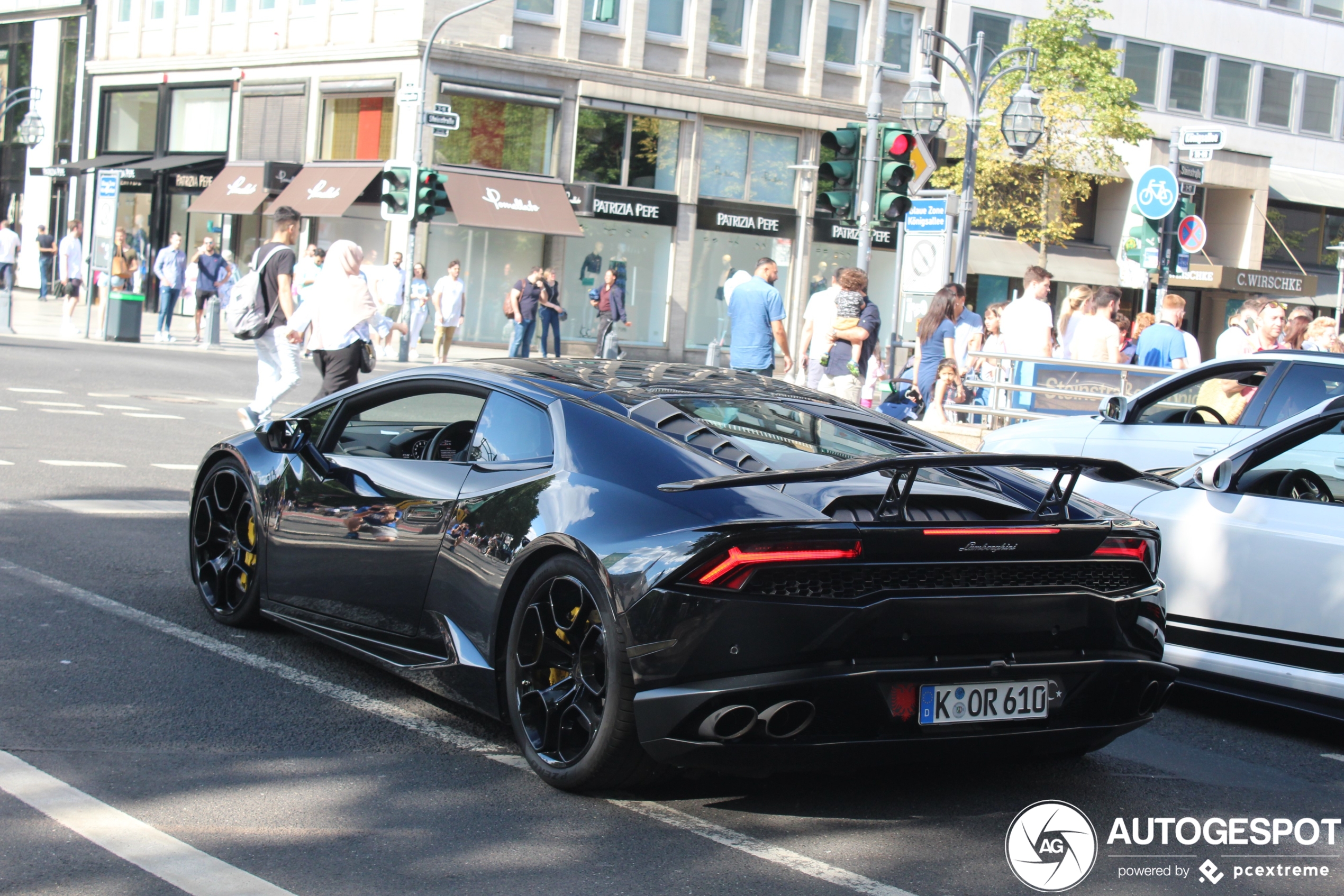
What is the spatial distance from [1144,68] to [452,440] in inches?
1634

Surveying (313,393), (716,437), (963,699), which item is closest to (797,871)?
(963,699)

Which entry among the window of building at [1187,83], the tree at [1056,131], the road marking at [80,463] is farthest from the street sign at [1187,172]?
the window of building at [1187,83]

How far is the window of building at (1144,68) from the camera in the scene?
141 feet

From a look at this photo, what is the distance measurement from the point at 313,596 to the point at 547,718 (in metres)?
1.56

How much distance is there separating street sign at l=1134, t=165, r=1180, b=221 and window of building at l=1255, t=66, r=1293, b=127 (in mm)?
31325

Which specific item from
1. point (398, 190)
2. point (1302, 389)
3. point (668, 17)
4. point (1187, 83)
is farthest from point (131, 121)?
point (1302, 389)

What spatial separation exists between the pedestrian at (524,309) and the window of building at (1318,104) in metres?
30.4

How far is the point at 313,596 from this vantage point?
565 cm

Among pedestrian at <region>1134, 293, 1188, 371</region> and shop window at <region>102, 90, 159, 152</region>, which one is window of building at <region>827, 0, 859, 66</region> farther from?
pedestrian at <region>1134, 293, 1188, 371</region>

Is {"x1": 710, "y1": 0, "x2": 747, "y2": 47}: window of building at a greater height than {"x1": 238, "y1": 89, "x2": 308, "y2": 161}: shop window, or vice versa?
{"x1": 710, "y1": 0, "x2": 747, "y2": 47}: window of building

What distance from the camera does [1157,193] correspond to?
1772 centimetres


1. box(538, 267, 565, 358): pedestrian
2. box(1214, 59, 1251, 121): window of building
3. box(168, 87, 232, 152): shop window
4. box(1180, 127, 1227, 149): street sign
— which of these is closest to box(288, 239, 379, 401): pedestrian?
box(1180, 127, 1227, 149): street sign

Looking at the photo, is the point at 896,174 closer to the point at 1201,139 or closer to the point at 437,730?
the point at 1201,139

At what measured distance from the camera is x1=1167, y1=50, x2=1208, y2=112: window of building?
1731 inches
